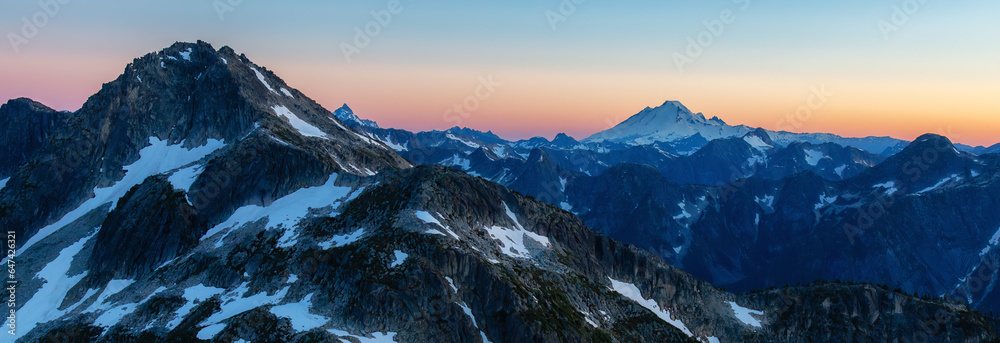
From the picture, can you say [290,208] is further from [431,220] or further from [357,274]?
[357,274]

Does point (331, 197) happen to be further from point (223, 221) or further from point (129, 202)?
point (129, 202)

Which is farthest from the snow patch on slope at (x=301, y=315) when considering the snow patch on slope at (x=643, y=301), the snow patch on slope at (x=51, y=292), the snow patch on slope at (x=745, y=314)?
the snow patch on slope at (x=745, y=314)

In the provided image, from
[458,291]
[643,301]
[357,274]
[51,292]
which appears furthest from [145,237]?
[643,301]

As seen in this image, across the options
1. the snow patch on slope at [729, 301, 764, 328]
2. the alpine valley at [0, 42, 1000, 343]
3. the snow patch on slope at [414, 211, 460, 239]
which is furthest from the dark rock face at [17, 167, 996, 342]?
the snow patch on slope at [729, 301, 764, 328]

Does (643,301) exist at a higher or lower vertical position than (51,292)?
lower

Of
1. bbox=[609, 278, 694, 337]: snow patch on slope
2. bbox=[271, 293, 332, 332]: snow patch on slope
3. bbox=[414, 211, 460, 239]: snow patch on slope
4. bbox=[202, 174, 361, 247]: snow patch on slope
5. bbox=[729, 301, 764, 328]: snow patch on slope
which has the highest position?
bbox=[202, 174, 361, 247]: snow patch on slope

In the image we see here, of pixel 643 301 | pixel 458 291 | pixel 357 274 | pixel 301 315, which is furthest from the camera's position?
pixel 643 301

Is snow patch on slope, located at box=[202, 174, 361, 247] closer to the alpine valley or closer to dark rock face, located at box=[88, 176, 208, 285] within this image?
the alpine valley

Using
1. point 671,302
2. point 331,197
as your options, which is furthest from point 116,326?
point 671,302

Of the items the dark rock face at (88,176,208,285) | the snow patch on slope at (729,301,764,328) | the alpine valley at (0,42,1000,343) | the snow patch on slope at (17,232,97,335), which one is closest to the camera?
the alpine valley at (0,42,1000,343)
